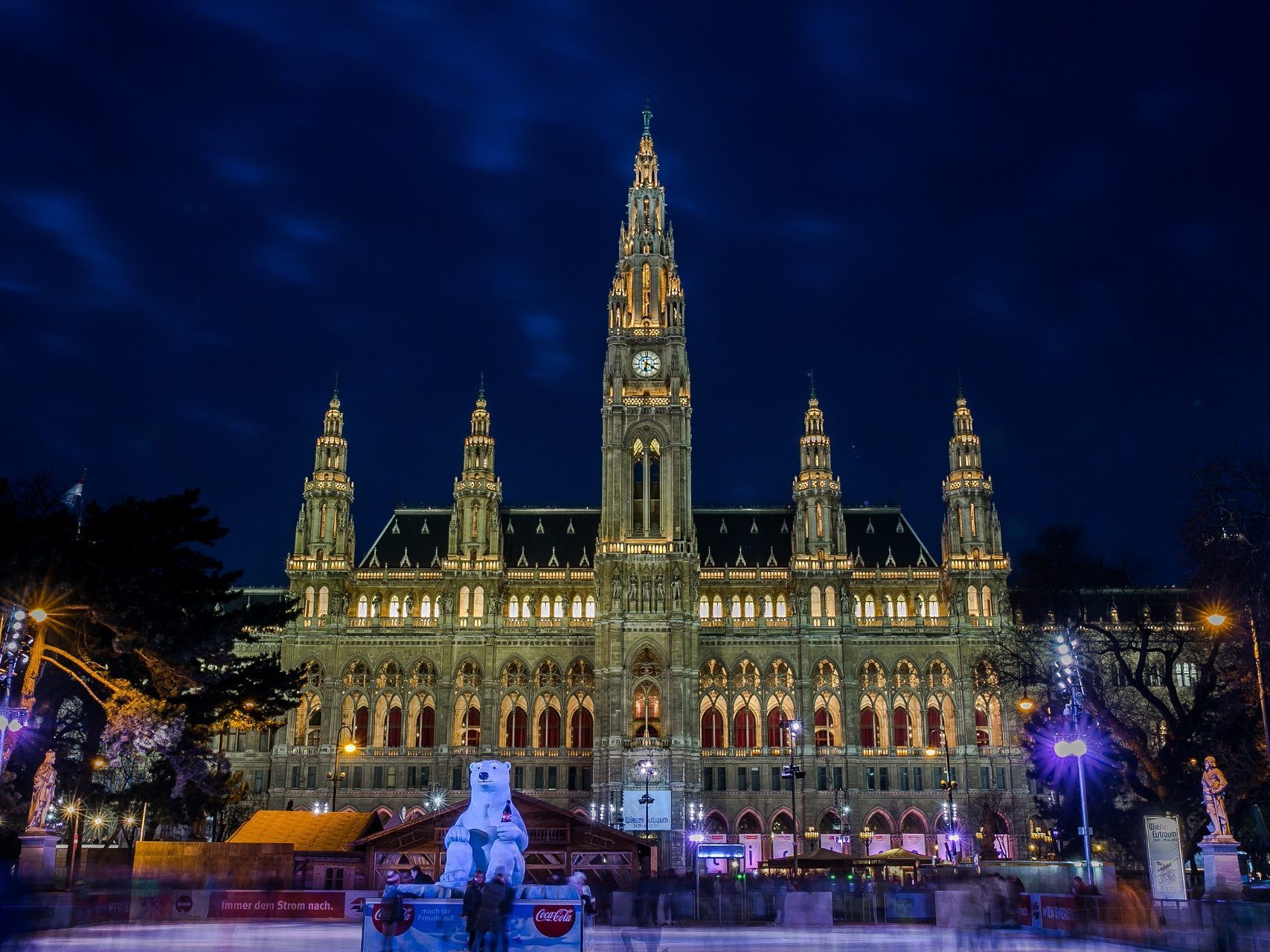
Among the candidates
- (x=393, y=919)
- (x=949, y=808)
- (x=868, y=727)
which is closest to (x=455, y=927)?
(x=393, y=919)

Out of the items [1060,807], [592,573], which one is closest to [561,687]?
[592,573]

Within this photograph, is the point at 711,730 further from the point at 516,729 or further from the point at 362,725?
the point at 362,725

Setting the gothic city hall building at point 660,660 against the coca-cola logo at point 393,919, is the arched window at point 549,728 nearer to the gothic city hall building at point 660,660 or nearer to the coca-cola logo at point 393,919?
the gothic city hall building at point 660,660

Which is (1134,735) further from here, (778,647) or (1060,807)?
(778,647)

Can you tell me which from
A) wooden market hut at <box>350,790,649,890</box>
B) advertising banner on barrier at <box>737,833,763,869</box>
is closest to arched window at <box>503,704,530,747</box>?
advertising banner on barrier at <box>737,833,763,869</box>

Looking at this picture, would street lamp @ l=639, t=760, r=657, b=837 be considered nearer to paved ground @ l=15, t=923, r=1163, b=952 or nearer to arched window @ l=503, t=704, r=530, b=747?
arched window @ l=503, t=704, r=530, b=747

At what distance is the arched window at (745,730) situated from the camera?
96.8 m

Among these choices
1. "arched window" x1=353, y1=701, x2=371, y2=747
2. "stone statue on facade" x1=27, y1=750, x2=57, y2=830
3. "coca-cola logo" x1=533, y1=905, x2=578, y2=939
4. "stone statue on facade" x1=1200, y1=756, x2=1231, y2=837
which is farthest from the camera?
"arched window" x1=353, y1=701, x2=371, y2=747

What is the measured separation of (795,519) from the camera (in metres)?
102

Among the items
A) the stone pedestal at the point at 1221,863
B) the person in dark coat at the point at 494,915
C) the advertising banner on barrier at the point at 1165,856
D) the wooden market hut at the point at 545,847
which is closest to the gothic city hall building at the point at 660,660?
the wooden market hut at the point at 545,847

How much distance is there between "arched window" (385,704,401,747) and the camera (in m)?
97.9

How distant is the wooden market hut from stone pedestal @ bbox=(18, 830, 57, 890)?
520 inches

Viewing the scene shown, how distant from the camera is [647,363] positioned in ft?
338

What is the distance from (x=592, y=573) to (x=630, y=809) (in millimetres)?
20111
